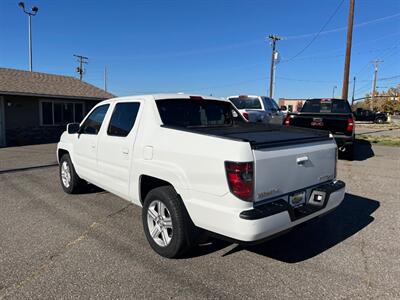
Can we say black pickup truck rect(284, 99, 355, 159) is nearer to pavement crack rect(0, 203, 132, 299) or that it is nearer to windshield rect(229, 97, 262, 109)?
windshield rect(229, 97, 262, 109)

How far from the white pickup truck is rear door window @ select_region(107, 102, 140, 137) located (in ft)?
A: 0.05

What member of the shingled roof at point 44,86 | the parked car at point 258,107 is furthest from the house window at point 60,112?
the parked car at point 258,107

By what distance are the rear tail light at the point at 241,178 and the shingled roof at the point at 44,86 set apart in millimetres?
15786

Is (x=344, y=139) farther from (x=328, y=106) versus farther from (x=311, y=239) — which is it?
(x=311, y=239)

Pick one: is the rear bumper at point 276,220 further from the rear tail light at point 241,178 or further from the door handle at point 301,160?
the door handle at point 301,160

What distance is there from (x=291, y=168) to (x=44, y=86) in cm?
1894

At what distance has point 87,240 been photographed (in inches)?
159

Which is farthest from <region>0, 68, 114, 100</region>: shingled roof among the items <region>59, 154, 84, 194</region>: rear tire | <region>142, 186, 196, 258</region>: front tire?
<region>142, 186, 196, 258</region>: front tire

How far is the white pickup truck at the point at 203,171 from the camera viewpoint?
2814 mm

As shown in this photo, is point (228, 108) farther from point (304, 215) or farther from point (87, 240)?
point (87, 240)

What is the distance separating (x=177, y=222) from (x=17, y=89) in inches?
636

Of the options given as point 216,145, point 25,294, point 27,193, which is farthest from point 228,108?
point 27,193

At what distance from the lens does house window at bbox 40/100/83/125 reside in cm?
1805

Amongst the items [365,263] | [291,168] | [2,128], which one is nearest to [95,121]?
[291,168]
